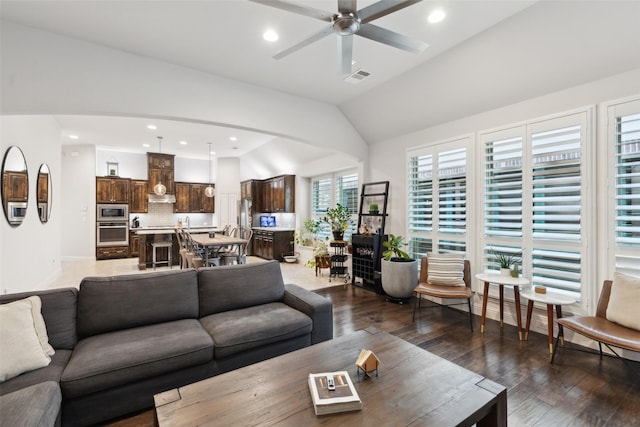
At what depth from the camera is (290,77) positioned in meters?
3.98

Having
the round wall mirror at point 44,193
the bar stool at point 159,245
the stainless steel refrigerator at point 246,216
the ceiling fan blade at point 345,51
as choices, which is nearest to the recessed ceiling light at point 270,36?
the ceiling fan blade at point 345,51

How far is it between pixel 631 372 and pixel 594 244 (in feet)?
3.78

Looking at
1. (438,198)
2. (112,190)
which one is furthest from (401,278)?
(112,190)

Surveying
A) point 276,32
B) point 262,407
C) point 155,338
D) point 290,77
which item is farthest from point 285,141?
point 262,407

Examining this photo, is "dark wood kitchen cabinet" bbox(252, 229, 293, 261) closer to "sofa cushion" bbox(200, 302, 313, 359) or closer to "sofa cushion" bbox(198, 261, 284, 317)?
"sofa cushion" bbox(198, 261, 284, 317)

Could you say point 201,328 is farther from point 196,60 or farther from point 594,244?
point 594,244

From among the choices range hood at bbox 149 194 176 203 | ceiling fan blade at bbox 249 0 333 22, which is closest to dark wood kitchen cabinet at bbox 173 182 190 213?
range hood at bbox 149 194 176 203

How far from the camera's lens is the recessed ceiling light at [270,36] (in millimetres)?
2947

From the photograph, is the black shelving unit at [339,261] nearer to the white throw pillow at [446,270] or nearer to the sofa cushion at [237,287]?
the white throw pillow at [446,270]

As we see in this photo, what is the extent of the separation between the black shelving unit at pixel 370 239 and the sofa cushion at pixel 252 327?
2.56 metres

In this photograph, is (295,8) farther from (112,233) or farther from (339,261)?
(112,233)

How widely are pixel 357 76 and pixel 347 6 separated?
191 centimetres

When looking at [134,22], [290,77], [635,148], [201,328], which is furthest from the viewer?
[290,77]

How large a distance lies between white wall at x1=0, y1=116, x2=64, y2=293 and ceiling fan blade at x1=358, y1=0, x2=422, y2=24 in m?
4.76
